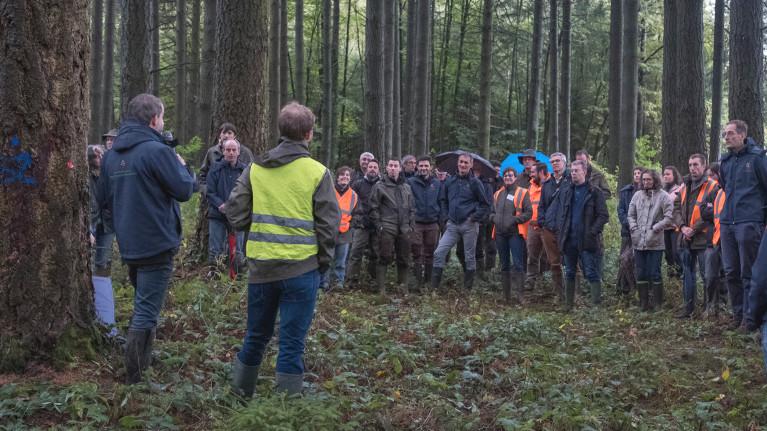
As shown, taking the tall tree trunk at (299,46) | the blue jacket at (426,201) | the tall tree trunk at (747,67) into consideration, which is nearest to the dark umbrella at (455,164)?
the blue jacket at (426,201)

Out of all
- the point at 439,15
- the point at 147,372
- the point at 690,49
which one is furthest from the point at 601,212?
the point at 439,15

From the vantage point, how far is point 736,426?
5.41m

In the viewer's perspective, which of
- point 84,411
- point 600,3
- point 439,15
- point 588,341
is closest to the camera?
point 84,411

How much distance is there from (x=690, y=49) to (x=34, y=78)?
41.2ft

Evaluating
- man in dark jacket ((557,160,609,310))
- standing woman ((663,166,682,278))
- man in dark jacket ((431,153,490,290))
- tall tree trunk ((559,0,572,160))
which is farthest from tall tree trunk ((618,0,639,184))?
man in dark jacket ((557,160,609,310))

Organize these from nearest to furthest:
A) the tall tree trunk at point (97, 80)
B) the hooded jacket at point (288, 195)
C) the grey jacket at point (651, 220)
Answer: the hooded jacket at point (288, 195) < the grey jacket at point (651, 220) < the tall tree trunk at point (97, 80)

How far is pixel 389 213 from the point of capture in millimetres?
11820

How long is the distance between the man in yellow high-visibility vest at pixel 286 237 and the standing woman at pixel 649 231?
705 cm

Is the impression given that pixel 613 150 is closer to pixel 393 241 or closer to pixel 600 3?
pixel 393 241

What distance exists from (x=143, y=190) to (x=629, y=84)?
15.5 metres

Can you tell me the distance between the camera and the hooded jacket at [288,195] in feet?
16.1

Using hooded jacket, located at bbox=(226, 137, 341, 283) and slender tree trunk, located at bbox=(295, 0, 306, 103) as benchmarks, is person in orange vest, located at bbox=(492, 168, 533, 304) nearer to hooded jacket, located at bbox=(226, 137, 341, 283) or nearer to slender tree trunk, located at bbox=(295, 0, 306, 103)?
hooded jacket, located at bbox=(226, 137, 341, 283)

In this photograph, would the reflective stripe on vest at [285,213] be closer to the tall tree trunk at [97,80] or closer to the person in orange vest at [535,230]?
the person in orange vest at [535,230]

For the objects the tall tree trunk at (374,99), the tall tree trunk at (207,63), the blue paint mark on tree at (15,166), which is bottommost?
the blue paint mark on tree at (15,166)
